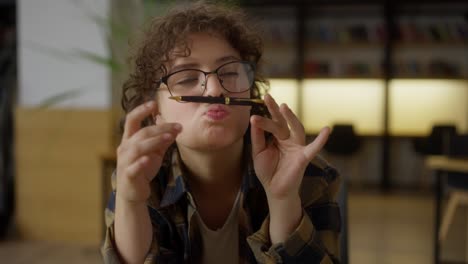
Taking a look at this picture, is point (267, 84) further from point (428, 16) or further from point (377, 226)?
point (428, 16)

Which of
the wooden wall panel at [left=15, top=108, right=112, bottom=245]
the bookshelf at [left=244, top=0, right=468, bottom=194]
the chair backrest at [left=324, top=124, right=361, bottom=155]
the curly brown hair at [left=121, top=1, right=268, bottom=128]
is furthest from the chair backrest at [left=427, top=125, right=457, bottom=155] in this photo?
the curly brown hair at [left=121, top=1, right=268, bottom=128]

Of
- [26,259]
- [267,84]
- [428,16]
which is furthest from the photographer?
[428,16]

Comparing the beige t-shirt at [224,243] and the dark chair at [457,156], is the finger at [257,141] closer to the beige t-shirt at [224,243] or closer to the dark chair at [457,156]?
the beige t-shirt at [224,243]

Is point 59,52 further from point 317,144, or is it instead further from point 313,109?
point 313,109

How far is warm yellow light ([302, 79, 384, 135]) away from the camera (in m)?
6.60

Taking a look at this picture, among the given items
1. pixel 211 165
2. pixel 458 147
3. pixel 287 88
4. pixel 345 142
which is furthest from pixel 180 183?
pixel 287 88

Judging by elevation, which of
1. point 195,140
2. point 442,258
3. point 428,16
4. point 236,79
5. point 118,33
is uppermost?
point 428,16

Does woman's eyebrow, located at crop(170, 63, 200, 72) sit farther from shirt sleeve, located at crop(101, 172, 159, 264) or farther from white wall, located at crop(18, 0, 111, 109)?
white wall, located at crop(18, 0, 111, 109)

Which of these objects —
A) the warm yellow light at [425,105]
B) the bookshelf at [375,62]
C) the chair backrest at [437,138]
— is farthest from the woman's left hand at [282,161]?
the warm yellow light at [425,105]

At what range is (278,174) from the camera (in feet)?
2.75

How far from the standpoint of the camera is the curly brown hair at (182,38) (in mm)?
916

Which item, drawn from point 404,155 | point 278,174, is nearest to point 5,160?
point 278,174

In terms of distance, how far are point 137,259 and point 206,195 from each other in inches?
8.5

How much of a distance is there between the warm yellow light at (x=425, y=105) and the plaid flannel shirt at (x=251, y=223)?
5.76 m
